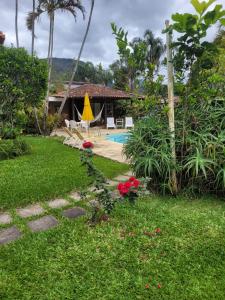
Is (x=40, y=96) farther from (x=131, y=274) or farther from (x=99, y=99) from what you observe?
(x=99, y=99)

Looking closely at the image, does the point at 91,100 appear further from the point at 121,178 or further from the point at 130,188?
the point at 130,188

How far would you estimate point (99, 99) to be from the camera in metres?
21.2

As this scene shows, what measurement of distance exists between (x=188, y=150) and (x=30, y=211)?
2.75 metres

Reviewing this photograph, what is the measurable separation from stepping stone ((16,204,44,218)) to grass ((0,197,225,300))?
329mm

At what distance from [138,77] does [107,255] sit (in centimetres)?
313

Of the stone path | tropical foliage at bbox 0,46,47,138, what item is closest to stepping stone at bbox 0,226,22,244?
the stone path

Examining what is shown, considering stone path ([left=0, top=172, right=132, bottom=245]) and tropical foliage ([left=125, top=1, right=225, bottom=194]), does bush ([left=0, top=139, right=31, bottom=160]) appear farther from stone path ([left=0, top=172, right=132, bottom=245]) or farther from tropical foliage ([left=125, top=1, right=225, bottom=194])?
tropical foliage ([left=125, top=1, right=225, bottom=194])

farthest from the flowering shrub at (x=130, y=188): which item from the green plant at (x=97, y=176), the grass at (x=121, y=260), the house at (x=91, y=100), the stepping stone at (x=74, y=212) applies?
the house at (x=91, y=100)

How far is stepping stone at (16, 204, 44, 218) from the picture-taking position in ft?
12.1

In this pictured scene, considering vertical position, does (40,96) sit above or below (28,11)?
below

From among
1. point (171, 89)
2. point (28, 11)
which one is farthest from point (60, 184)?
point (28, 11)

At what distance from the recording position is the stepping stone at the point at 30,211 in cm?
369

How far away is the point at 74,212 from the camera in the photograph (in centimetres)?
375

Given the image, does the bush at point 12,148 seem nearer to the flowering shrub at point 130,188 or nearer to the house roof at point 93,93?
the flowering shrub at point 130,188
